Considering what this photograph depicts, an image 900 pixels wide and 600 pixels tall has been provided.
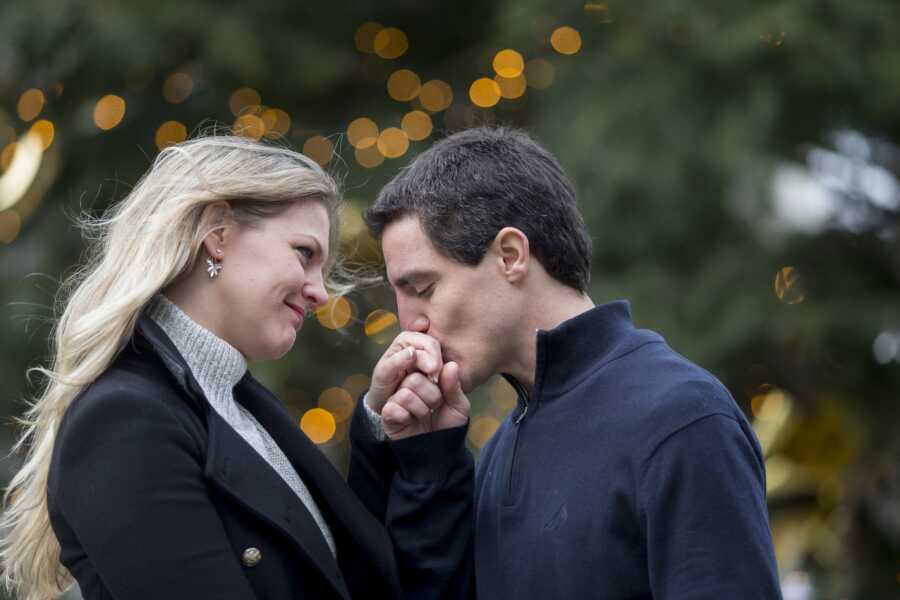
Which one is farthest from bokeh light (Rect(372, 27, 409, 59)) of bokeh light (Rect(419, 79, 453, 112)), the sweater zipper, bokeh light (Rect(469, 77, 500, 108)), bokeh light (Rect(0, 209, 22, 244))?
the sweater zipper

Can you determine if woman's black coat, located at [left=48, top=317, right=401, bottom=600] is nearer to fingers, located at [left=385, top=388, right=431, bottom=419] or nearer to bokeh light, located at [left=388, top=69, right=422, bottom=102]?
fingers, located at [left=385, top=388, right=431, bottom=419]

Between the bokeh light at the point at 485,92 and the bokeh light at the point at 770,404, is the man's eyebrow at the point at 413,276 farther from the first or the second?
the bokeh light at the point at 485,92

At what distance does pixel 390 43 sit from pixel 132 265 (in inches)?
168

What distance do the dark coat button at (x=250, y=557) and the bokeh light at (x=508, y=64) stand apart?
405cm

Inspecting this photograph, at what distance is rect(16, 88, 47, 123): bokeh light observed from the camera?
575 cm

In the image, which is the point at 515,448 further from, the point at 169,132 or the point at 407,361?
the point at 169,132

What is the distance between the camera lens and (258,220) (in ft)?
7.73

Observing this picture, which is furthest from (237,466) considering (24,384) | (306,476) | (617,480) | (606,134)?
(24,384)

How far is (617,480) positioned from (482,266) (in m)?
0.51

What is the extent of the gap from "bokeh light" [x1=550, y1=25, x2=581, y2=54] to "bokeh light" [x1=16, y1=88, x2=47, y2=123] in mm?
2252

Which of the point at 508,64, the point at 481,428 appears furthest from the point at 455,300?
the point at 508,64

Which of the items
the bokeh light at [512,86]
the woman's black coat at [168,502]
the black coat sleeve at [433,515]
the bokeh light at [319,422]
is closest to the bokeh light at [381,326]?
the bokeh light at [319,422]

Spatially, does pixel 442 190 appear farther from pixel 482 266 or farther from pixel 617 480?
pixel 617 480

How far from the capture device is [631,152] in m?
5.11
